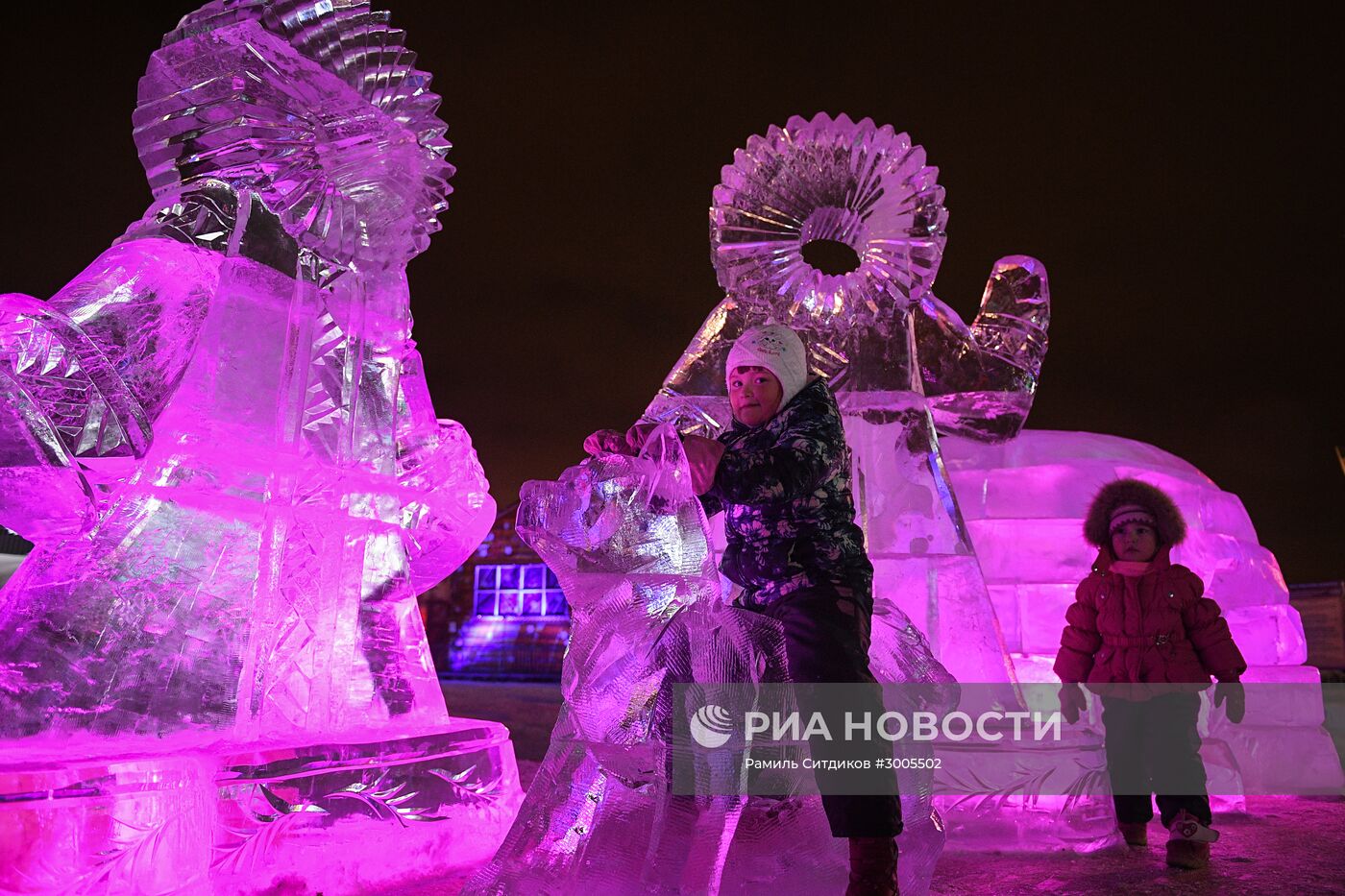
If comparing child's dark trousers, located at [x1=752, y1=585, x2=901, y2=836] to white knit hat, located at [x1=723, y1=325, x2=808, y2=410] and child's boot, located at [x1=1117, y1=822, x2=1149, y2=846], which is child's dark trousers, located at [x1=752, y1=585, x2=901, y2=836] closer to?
white knit hat, located at [x1=723, y1=325, x2=808, y2=410]

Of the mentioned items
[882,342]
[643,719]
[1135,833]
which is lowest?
[1135,833]

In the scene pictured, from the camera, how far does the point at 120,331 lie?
8.46 feet

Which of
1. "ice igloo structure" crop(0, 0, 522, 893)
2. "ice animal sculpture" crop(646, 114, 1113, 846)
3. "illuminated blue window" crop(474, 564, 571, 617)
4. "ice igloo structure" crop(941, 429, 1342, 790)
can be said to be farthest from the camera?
"illuminated blue window" crop(474, 564, 571, 617)

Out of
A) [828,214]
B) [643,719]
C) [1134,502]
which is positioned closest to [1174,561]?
[1134,502]

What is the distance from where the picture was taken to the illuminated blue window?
1666cm

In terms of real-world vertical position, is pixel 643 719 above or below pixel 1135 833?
above

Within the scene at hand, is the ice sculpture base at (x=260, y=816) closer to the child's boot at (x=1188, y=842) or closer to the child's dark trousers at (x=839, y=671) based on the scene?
the child's dark trousers at (x=839, y=671)

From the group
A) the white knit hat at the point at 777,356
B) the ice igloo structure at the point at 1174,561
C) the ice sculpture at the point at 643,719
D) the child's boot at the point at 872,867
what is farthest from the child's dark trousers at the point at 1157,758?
the white knit hat at the point at 777,356

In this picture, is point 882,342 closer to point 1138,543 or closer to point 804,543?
point 1138,543

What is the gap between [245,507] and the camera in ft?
8.64

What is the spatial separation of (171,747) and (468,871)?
37.6 inches

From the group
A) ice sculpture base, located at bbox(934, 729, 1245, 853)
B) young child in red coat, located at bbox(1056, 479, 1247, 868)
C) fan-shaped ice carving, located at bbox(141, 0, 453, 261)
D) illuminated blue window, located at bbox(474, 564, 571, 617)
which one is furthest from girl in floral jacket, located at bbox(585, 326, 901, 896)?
illuminated blue window, located at bbox(474, 564, 571, 617)

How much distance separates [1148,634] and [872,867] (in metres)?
2.11

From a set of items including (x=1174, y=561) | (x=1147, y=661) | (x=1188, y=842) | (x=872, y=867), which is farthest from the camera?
(x=1174, y=561)
